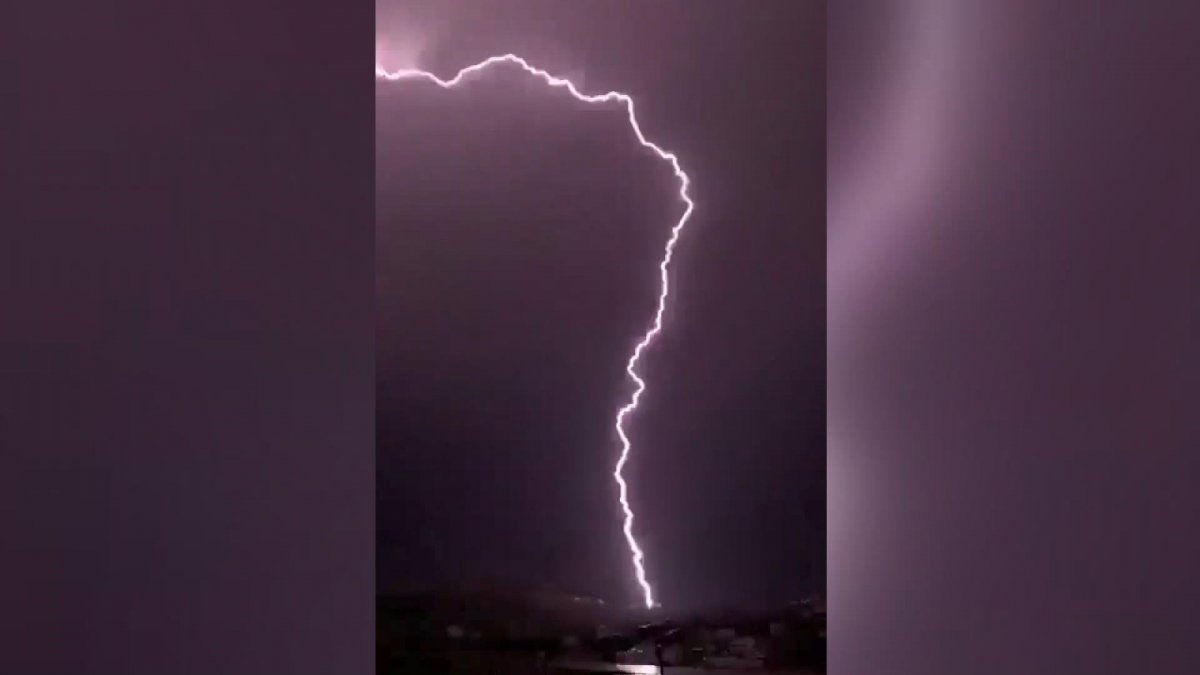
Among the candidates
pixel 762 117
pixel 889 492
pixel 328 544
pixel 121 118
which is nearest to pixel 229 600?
pixel 328 544

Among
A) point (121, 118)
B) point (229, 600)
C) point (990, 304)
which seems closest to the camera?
point (990, 304)

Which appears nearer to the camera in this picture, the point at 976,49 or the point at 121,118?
the point at 976,49

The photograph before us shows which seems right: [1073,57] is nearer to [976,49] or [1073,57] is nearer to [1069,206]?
[1069,206]

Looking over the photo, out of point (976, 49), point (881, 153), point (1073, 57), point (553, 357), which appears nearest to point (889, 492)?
point (881, 153)

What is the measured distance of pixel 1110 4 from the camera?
42 centimetres

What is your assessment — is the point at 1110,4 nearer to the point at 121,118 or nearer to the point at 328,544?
the point at 121,118

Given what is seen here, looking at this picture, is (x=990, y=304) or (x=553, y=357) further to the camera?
(x=553, y=357)

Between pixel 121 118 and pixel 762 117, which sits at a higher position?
pixel 762 117

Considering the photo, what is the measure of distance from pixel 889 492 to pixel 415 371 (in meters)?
1.82

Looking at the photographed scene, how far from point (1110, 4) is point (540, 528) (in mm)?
2254

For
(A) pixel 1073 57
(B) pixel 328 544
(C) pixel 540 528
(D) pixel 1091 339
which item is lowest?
(C) pixel 540 528

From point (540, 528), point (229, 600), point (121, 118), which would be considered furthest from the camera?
point (540, 528)

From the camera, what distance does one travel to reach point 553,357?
2.57 metres

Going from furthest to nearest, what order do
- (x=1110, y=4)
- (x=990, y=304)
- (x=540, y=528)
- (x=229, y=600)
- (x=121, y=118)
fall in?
(x=540, y=528) → (x=229, y=600) → (x=121, y=118) → (x=990, y=304) → (x=1110, y=4)
